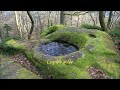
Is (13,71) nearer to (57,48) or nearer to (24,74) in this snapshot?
(24,74)

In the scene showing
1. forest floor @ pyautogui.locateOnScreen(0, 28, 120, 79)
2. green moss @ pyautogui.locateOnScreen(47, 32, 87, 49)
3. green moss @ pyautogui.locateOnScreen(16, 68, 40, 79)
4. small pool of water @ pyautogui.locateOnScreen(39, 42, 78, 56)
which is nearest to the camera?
forest floor @ pyautogui.locateOnScreen(0, 28, 120, 79)

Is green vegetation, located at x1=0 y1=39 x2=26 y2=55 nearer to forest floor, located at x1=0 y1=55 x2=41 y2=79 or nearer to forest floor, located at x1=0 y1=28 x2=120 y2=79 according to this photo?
forest floor, located at x1=0 y1=28 x2=120 y2=79

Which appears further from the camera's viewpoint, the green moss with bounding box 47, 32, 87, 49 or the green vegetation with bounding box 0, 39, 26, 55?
the green moss with bounding box 47, 32, 87, 49

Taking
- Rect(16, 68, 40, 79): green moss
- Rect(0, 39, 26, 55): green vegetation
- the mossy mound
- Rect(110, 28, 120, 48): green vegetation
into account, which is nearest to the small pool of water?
the mossy mound

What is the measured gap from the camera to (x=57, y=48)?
12781 mm

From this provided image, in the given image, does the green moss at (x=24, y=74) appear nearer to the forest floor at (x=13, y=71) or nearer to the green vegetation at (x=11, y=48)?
the forest floor at (x=13, y=71)

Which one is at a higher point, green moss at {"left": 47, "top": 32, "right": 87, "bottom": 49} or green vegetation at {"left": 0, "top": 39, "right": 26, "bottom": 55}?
green moss at {"left": 47, "top": 32, "right": 87, "bottom": 49}

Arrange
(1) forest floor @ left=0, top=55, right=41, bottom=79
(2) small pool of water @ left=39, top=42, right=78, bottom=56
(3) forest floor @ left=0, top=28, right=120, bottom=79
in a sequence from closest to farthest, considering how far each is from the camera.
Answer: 1. (3) forest floor @ left=0, top=28, right=120, bottom=79
2. (1) forest floor @ left=0, top=55, right=41, bottom=79
3. (2) small pool of water @ left=39, top=42, right=78, bottom=56

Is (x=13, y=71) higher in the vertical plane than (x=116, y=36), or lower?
lower

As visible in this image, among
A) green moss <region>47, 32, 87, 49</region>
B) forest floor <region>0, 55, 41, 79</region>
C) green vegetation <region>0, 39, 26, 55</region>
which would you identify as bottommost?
forest floor <region>0, 55, 41, 79</region>

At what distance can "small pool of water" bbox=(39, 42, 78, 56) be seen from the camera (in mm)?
12109

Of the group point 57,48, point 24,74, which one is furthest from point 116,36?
point 24,74

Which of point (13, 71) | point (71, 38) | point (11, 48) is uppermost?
point (71, 38)
